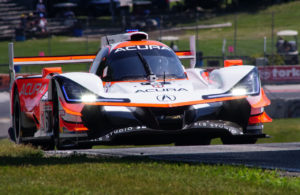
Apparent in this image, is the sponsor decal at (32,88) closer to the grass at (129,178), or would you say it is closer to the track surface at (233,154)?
the track surface at (233,154)

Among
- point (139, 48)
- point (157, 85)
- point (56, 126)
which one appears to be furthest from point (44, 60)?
point (157, 85)

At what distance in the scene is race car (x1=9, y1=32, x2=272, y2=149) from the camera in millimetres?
7863

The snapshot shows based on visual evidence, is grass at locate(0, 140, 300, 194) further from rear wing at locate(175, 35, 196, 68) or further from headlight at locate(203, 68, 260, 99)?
rear wing at locate(175, 35, 196, 68)

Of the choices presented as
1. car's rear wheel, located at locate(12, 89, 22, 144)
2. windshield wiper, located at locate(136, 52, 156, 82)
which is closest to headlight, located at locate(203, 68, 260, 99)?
windshield wiper, located at locate(136, 52, 156, 82)

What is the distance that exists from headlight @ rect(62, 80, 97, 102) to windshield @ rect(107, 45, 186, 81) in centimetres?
106

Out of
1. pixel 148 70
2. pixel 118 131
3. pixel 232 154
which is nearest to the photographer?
pixel 118 131

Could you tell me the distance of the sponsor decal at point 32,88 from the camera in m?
9.77

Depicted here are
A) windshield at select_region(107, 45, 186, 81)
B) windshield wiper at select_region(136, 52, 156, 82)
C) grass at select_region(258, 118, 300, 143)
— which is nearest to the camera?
windshield wiper at select_region(136, 52, 156, 82)

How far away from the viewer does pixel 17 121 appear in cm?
1072

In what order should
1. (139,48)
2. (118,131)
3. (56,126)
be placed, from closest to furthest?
(118,131), (56,126), (139,48)

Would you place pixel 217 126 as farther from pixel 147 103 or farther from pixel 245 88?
pixel 147 103

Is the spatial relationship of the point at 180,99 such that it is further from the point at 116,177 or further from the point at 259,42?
the point at 259,42

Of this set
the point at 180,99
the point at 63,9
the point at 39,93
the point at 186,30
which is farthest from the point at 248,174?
the point at 63,9

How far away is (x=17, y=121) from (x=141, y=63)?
2737mm
